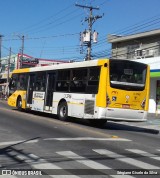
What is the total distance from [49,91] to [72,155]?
12506mm

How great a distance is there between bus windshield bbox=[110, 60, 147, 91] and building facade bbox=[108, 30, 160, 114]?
12.8 meters

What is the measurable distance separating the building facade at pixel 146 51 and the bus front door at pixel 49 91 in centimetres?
1125

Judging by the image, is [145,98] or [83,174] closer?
[83,174]

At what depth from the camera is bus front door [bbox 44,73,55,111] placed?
74.2 ft

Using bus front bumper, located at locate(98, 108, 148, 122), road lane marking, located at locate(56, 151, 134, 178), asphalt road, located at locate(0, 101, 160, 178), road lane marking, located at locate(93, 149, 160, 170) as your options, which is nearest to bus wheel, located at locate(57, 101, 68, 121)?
bus front bumper, located at locate(98, 108, 148, 122)

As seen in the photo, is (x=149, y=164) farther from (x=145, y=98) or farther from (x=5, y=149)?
(x=145, y=98)

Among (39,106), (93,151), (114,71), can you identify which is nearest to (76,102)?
(114,71)

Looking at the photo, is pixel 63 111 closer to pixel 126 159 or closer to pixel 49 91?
pixel 49 91

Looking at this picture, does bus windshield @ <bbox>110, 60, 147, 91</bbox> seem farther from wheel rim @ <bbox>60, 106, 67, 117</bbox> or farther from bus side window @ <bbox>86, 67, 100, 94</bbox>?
wheel rim @ <bbox>60, 106, 67, 117</bbox>

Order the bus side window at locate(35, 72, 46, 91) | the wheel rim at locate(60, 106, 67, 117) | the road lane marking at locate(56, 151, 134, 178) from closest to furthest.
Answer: the road lane marking at locate(56, 151, 134, 178)
the wheel rim at locate(60, 106, 67, 117)
the bus side window at locate(35, 72, 46, 91)

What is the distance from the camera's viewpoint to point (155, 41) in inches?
1457

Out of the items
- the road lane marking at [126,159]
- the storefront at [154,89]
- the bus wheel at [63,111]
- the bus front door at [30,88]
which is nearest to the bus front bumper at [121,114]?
the bus wheel at [63,111]

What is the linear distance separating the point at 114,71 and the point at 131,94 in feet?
4.41

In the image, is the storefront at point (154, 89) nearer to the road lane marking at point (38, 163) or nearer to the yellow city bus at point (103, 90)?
the yellow city bus at point (103, 90)
